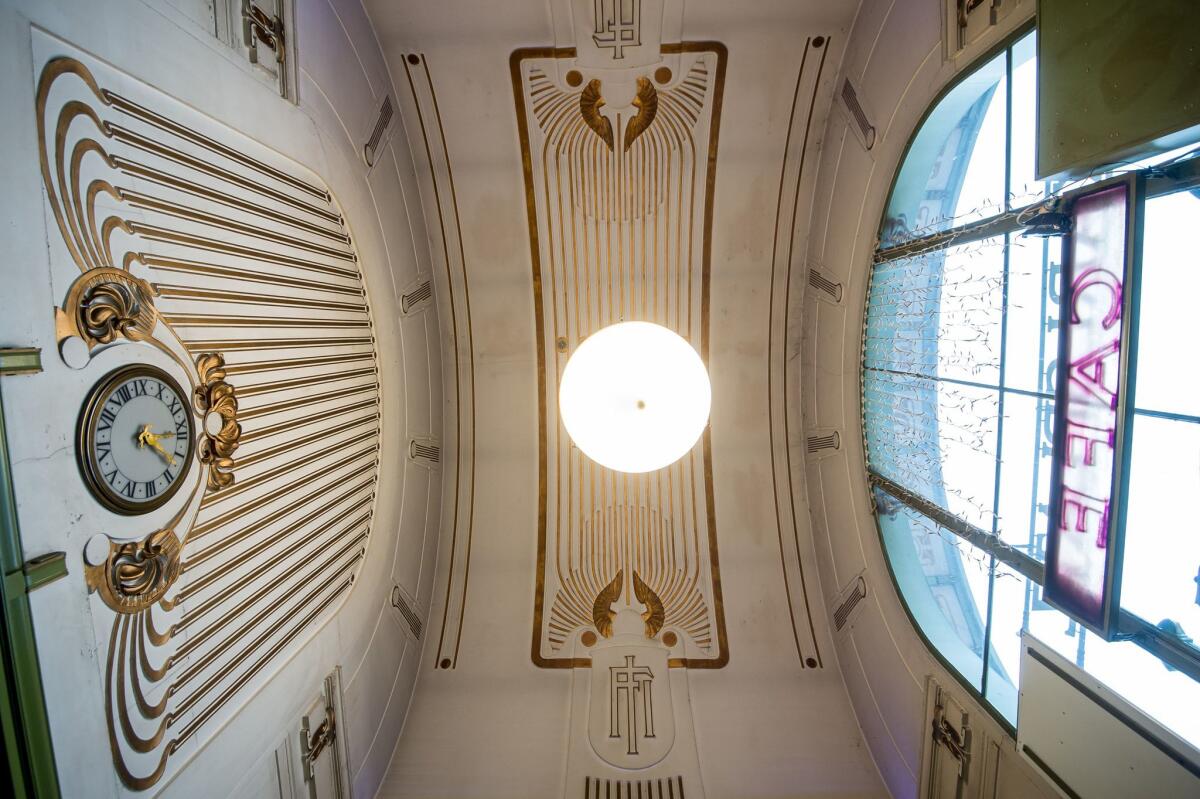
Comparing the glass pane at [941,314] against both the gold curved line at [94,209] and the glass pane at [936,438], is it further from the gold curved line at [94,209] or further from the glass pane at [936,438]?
the gold curved line at [94,209]

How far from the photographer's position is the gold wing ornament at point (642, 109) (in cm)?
417

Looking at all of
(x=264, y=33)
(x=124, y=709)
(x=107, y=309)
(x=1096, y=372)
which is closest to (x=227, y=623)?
(x=124, y=709)

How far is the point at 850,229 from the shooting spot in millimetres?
4016

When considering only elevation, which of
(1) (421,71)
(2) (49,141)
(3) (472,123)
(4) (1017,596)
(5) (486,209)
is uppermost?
(1) (421,71)

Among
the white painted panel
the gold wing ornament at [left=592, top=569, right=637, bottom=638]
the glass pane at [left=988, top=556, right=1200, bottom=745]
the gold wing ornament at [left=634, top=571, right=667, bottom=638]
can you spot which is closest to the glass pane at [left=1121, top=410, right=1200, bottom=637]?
the glass pane at [left=988, top=556, right=1200, bottom=745]

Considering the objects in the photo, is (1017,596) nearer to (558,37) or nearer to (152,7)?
(558,37)

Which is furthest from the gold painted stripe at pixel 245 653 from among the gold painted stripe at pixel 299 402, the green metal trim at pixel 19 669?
the gold painted stripe at pixel 299 402

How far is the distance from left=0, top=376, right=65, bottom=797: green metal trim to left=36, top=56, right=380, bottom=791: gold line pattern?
24 centimetres

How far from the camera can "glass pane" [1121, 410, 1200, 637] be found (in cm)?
209

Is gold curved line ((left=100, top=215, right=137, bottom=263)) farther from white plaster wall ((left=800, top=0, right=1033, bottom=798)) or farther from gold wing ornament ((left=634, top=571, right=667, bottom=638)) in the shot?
gold wing ornament ((left=634, top=571, right=667, bottom=638))

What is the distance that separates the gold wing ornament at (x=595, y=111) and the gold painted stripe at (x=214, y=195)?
1.87 metres

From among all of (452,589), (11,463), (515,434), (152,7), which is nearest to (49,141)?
(152,7)

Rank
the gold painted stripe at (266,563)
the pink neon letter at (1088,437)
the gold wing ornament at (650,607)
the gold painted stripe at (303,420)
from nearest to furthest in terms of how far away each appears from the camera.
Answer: the pink neon letter at (1088,437) < the gold painted stripe at (266,563) < the gold painted stripe at (303,420) < the gold wing ornament at (650,607)

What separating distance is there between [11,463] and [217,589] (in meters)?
1.10
